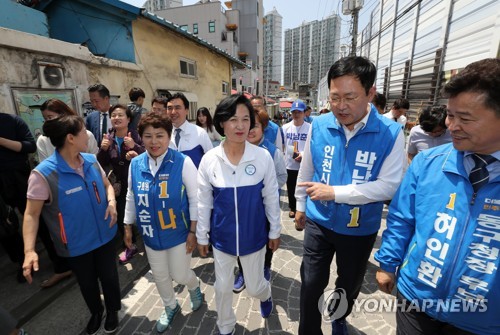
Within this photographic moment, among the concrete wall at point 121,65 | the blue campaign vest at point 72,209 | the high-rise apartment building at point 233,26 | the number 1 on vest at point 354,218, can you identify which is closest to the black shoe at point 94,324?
the blue campaign vest at point 72,209

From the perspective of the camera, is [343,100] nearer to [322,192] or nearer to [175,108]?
[322,192]

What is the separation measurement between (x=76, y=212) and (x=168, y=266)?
1.01m

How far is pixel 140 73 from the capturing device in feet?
23.4

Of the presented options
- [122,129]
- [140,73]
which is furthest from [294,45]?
[122,129]

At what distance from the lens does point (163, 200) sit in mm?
2342

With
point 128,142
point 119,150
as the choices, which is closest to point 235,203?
point 128,142

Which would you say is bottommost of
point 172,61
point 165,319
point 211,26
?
point 165,319

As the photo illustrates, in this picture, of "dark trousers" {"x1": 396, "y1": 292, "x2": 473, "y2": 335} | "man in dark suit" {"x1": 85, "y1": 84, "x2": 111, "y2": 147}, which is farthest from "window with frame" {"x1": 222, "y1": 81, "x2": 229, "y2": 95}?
"dark trousers" {"x1": 396, "y1": 292, "x2": 473, "y2": 335}

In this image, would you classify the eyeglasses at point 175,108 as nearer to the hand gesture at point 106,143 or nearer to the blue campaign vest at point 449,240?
the hand gesture at point 106,143

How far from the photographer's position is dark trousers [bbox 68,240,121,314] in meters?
2.34

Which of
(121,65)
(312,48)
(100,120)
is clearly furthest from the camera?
(312,48)

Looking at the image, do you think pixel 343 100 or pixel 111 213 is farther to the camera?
pixel 111 213

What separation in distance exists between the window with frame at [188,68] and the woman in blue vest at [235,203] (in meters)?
8.33

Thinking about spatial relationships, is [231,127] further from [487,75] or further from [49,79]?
[49,79]
